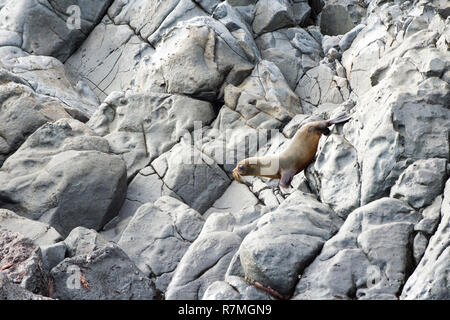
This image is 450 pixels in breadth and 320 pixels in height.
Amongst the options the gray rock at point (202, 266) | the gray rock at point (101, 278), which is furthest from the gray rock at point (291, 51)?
the gray rock at point (101, 278)

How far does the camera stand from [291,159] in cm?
981

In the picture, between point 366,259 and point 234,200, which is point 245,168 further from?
point 366,259

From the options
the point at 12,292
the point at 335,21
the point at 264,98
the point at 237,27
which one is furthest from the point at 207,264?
the point at 335,21

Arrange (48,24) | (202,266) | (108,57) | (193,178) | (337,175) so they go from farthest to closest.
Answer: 1. (48,24)
2. (108,57)
3. (193,178)
4. (337,175)
5. (202,266)

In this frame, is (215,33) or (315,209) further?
(215,33)

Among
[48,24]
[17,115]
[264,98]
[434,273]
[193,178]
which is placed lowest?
[193,178]

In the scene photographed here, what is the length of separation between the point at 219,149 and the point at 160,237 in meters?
2.86

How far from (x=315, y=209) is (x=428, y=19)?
4823mm

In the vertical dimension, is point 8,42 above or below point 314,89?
above

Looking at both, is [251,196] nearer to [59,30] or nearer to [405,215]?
[405,215]

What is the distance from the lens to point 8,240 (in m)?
7.26

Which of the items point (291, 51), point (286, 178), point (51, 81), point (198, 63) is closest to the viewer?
point (286, 178)

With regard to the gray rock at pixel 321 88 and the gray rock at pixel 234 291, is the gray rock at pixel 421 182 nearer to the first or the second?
the gray rock at pixel 234 291

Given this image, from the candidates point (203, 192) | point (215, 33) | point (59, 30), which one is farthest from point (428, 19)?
point (59, 30)
